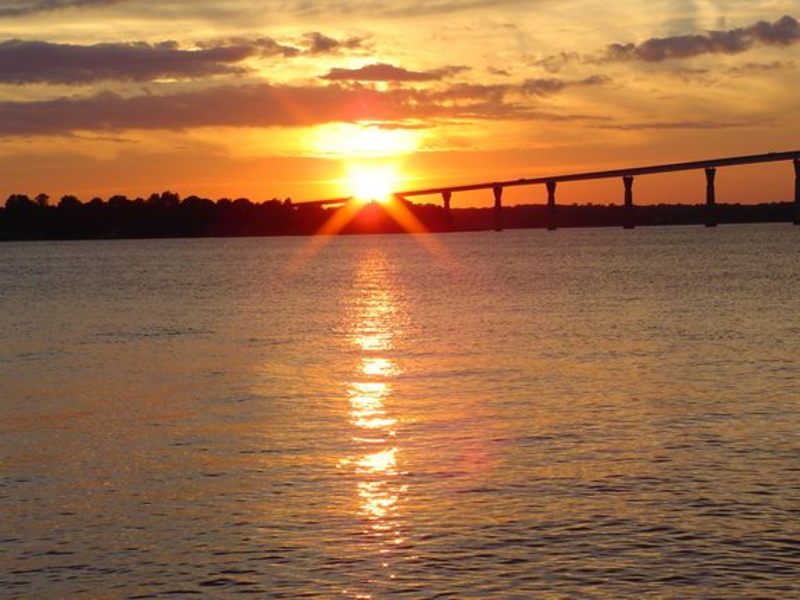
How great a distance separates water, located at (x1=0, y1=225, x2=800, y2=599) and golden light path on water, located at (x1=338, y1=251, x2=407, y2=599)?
80 millimetres

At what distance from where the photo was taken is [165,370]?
1580 inches

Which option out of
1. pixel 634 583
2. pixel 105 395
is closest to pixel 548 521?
pixel 634 583

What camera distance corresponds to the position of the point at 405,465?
74.7 ft

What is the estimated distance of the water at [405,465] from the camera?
627 inches

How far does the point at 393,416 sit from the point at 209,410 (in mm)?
4746

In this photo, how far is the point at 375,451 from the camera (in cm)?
2427

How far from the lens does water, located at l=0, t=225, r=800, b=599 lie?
627 inches

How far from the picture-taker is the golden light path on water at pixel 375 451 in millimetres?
17797

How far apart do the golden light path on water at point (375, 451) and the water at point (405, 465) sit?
0.26 feet

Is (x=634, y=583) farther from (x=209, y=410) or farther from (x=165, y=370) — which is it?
(x=165, y=370)

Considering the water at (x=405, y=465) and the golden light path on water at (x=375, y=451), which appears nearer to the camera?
the water at (x=405, y=465)

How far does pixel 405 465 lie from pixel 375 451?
1606mm

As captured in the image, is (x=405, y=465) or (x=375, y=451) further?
(x=375, y=451)

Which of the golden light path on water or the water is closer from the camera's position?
the water
